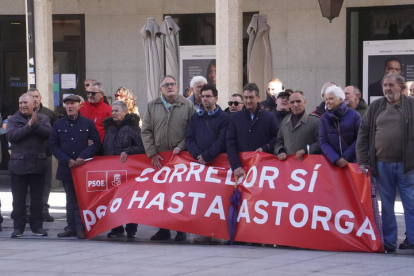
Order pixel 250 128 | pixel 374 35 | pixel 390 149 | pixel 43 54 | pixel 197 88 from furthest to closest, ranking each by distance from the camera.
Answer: pixel 374 35 → pixel 43 54 → pixel 197 88 → pixel 250 128 → pixel 390 149

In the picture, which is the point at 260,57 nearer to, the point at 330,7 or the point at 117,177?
the point at 330,7

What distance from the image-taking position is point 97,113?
40.7 ft

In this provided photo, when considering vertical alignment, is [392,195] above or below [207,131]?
below

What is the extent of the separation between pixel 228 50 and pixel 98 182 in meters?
4.57

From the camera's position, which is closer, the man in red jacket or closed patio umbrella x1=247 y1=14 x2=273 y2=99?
the man in red jacket

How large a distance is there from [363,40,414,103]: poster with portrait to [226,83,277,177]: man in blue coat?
6.87 metres

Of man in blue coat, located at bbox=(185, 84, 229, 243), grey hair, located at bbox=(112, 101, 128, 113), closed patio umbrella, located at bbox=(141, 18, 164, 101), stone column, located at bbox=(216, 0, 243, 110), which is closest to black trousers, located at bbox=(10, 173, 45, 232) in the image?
grey hair, located at bbox=(112, 101, 128, 113)

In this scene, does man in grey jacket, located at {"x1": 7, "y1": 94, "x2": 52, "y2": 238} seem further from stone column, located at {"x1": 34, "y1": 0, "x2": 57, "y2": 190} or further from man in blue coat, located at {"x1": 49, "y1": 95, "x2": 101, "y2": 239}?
stone column, located at {"x1": 34, "y1": 0, "x2": 57, "y2": 190}

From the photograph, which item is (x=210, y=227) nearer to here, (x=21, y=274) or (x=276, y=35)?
(x=21, y=274)

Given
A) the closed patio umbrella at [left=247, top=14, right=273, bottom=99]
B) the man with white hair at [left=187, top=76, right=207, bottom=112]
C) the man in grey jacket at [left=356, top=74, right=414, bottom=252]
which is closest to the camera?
the man in grey jacket at [left=356, top=74, right=414, bottom=252]

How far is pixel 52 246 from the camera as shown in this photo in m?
10.5

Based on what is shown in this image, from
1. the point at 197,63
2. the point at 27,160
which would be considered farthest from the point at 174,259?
the point at 197,63

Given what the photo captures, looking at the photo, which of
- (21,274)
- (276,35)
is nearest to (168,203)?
(21,274)

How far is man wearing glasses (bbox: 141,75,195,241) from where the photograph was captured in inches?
435
